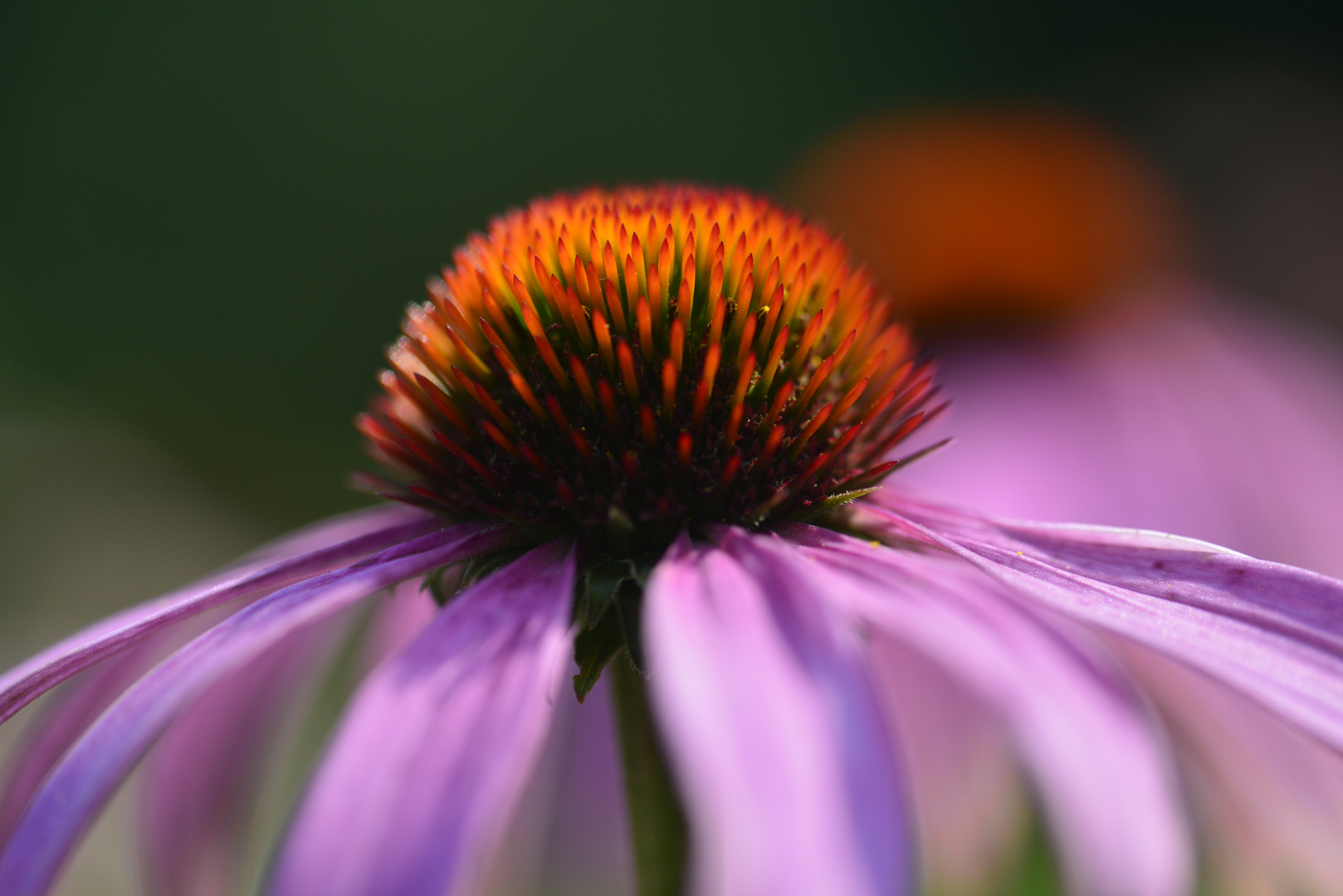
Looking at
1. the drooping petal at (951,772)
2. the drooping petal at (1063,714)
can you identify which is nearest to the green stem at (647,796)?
the drooping petal at (1063,714)

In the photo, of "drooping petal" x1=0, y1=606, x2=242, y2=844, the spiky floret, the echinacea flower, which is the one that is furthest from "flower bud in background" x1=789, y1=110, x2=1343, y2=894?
"drooping petal" x1=0, y1=606, x2=242, y2=844

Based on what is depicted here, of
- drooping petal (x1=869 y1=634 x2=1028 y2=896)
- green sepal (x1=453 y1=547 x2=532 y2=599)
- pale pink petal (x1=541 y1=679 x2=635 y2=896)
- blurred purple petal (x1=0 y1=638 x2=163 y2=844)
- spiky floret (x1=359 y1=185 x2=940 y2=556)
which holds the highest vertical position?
spiky floret (x1=359 y1=185 x2=940 y2=556)

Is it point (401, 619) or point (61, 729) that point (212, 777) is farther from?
point (401, 619)

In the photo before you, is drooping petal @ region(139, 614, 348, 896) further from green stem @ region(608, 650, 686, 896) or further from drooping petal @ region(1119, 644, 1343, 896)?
drooping petal @ region(1119, 644, 1343, 896)

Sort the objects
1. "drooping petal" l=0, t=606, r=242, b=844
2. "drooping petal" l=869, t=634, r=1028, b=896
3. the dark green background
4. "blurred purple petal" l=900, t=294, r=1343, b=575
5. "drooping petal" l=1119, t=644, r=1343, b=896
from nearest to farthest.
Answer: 1. "drooping petal" l=0, t=606, r=242, b=844
2. "drooping petal" l=1119, t=644, r=1343, b=896
3. "drooping petal" l=869, t=634, r=1028, b=896
4. "blurred purple petal" l=900, t=294, r=1343, b=575
5. the dark green background

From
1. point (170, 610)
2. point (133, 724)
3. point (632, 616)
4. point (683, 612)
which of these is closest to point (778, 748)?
point (683, 612)

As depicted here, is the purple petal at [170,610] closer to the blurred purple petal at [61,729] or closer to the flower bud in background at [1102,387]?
the blurred purple petal at [61,729]

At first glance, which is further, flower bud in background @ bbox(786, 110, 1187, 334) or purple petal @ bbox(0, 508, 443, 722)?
flower bud in background @ bbox(786, 110, 1187, 334)

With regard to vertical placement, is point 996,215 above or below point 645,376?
above
